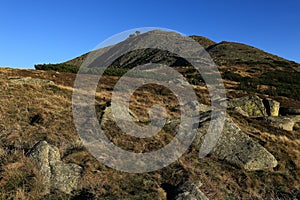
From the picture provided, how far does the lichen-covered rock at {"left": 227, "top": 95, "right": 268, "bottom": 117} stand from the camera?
86.8ft

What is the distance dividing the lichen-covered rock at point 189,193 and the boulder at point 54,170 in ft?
12.3

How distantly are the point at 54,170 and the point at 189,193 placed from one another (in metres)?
5.02

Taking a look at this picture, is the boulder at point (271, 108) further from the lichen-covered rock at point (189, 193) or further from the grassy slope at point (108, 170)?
the lichen-covered rock at point (189, 193)

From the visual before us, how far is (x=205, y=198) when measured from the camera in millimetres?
10664

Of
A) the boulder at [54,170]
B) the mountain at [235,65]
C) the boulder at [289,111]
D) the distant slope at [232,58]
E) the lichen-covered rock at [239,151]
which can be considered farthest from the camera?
the distant slope at [232,58]

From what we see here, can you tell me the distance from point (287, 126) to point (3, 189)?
67.5 ft

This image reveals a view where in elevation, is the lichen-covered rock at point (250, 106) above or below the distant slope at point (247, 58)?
below

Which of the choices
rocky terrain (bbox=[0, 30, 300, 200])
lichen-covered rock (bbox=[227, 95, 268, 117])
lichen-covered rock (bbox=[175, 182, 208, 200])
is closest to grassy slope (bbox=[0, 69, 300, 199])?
rocky terrain (bbox=[0, 30, 300, 200])

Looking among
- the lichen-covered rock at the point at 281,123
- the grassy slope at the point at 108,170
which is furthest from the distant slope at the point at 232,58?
the grassy slope at the point at 108,170

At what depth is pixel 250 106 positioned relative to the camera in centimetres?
2702

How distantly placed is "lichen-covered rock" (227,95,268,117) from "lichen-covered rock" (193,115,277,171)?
945 centimetres

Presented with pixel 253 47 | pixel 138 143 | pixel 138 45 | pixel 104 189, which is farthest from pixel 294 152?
pixel 138 45

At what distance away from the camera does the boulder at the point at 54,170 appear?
34.6 ft

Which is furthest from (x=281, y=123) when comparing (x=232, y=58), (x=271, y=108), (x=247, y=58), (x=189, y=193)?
(x=232, y=58)
